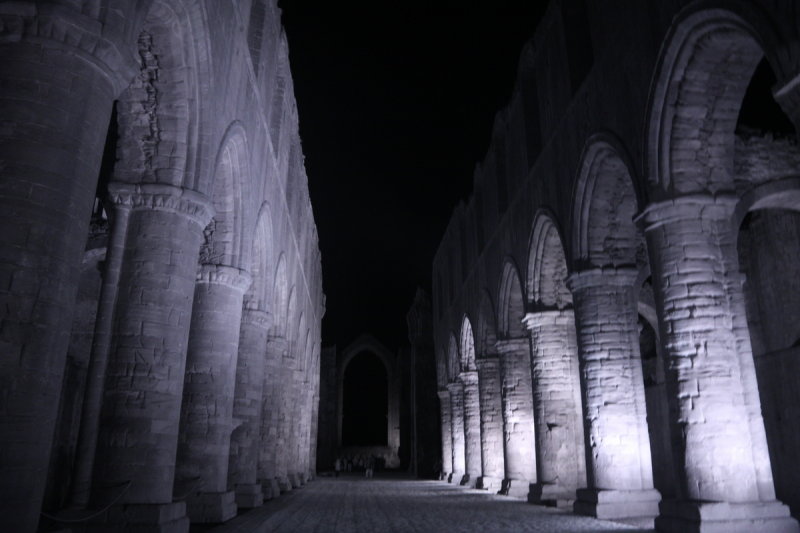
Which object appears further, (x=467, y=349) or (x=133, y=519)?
(x=467, y=349)

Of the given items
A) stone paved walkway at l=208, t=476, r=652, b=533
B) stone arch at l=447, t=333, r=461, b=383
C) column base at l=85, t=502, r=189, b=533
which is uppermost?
stone arch at l=447, t=333, r=461, b=383

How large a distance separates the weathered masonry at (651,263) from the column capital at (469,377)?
3212 mm

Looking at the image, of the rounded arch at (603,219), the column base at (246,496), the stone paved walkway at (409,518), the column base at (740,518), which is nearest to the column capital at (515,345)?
the stone paved walkway at (409,518)

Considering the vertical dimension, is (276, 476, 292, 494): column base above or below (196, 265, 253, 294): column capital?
below

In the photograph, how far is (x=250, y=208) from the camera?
35.5 feet

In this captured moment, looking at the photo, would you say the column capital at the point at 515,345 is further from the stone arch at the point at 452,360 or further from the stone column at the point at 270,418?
the stone arch at the point at 452,360

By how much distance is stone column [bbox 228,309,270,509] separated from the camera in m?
11.5

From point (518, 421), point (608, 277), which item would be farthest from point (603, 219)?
point (518, 421)

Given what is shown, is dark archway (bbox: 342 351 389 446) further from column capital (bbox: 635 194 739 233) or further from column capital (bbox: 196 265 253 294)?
column capital (bbox: 635 194 739 233)

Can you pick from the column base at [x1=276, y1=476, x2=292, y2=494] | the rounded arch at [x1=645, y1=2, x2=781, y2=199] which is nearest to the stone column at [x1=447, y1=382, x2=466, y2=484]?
the column base at [x1=276, y1=476, x2=292, y2=494]

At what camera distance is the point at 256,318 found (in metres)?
12.4

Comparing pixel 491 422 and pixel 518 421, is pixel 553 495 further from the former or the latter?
pixel 491 422

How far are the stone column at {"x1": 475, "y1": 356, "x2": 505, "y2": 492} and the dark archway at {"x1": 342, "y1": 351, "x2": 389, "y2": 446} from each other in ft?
75.9

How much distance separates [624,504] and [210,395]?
671 centimetres
